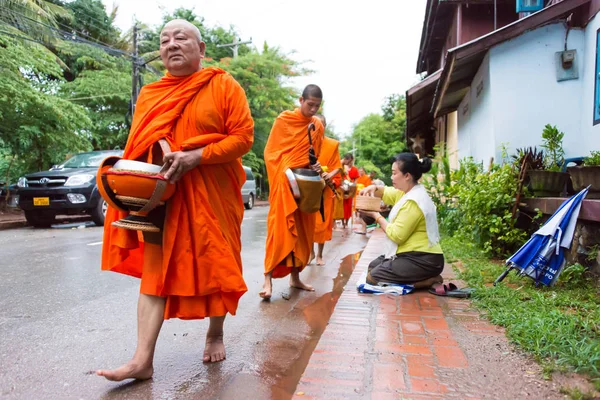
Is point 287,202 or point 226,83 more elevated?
point 226,83

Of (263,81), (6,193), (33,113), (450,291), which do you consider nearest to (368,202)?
(450,291)

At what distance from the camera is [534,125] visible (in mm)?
6590

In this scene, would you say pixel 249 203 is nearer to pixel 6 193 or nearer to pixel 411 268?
pixel 6 193

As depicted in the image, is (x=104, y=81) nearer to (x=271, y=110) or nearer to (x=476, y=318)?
(x=271, y=110)

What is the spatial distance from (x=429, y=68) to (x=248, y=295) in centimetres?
1597

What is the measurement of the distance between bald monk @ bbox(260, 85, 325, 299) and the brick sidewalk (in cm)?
100

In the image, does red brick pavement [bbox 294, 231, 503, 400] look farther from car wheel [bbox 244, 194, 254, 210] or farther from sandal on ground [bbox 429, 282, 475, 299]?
car wheel [bbox 244, 194, 254, 210]

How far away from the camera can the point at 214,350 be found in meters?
2.88

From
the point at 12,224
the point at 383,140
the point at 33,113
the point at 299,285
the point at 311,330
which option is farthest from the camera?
the point at 383,140

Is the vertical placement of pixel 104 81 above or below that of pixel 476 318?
above

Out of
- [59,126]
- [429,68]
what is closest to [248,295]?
[59,126]

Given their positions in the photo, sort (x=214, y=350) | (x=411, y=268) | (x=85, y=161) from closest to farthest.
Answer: (x=214, y=350) < (x=411, y=268) < (x=85, y=161)

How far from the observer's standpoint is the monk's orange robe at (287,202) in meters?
4.44

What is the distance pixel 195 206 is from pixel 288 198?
1.90 meters
